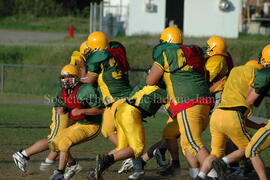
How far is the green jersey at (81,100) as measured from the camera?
8.02 meters

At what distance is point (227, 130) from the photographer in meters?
7.62

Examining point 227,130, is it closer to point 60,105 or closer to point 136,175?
point 136,175

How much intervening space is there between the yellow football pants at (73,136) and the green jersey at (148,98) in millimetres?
597

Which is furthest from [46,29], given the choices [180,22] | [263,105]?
[263,105]

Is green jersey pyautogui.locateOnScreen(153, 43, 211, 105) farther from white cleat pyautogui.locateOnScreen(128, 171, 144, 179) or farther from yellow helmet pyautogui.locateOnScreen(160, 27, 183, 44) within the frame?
white cleat pyautogui.locateOnScreen(128, 171, 144, 179)

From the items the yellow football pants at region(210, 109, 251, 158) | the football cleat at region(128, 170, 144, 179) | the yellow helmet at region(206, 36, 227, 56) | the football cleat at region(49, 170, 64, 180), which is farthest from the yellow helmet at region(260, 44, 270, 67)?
the football cleat at region(49, 170, 64, 180)

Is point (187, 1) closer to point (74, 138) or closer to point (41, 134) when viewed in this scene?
point (41, 134)

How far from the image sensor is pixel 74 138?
26.3 ft

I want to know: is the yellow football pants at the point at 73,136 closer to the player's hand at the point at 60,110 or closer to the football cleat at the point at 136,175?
the player's hand at the point at 60,110

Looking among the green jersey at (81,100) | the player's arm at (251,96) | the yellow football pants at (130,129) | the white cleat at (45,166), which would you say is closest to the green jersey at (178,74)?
the yellow football pants at (130,129)

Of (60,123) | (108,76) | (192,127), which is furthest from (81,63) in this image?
(192,127)

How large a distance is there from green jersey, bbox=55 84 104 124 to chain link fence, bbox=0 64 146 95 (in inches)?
555

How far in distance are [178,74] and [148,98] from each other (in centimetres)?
60

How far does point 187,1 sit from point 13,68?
1208cm
